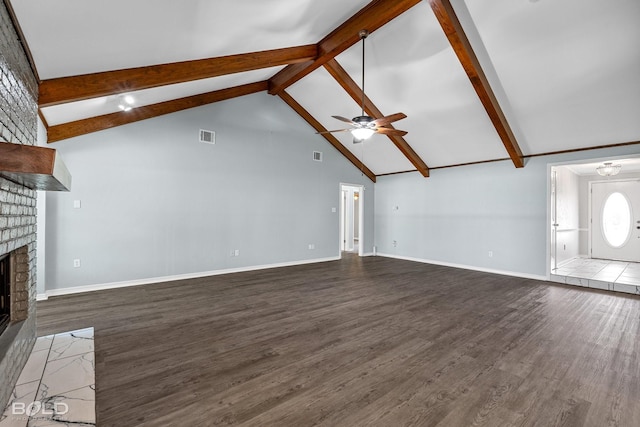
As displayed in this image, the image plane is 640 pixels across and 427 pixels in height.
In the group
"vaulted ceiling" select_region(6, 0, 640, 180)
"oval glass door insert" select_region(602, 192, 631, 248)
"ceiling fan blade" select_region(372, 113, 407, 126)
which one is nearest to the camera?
"vaulted ceiling" select_region(6, 0, 640, 180)

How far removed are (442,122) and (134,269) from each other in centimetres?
637

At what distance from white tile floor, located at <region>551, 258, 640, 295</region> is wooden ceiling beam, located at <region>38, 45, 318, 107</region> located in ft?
20.7

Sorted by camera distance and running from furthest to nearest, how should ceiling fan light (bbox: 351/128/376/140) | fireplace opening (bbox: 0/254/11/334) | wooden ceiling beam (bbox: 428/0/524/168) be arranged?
ceiling fan light (bbox: 351/128/376/140), wooden ceiling beam (bbox: 428/0/524/168), fireplace opening (bbox: 0/254/11/334)

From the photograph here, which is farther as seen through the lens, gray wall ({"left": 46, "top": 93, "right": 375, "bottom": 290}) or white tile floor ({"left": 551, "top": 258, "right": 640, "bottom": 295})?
white tile floor ({"left": 551, "top": 258, "right": 640, "bottom": 295})

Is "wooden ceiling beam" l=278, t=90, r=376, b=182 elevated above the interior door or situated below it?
above

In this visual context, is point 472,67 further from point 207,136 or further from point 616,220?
point 616,220

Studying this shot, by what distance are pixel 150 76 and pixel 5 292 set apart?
2580mm

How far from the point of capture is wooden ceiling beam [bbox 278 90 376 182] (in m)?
6.91

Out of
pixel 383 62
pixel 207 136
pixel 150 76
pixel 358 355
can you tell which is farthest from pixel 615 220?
pixel 150 76

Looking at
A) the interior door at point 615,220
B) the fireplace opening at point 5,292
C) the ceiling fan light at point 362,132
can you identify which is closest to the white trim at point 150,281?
the fireplace opening at point 5,292

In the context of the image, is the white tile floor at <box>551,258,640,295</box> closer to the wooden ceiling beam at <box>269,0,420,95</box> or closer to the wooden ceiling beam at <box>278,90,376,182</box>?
the wooden ceiling beam at <box>278,90,376,182</box>

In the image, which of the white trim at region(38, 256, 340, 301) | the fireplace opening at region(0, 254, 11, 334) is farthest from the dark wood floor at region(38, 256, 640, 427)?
the fireplace opening at region(0, 254, 11, 334)

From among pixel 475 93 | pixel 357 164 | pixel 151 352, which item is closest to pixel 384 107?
pixel 475 93

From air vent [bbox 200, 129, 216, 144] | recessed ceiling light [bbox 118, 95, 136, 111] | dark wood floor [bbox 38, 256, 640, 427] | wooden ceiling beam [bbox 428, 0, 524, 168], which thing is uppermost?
wooden ceiling beam [bbox 428, 0, 524, 168]
